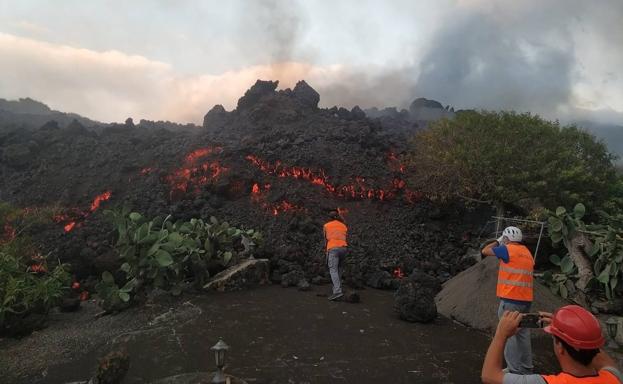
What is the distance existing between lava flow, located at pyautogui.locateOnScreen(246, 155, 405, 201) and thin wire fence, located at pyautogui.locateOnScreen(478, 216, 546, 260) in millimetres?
4038

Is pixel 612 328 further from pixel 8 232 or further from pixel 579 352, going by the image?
pixel 8 232

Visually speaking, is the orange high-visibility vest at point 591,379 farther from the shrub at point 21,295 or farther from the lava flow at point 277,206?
the lava flow at point 277,206

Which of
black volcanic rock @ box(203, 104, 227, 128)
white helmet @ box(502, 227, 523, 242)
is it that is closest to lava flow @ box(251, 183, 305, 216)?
white helmet @ box(502, 227, 523, 242)

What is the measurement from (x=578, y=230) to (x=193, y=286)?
979 centimetres

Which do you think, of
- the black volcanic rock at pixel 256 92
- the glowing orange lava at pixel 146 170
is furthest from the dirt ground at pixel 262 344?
the black volcanic rock at pixel 256 92

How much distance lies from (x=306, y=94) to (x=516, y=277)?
27738 millimetres

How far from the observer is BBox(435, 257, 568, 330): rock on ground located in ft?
31.5

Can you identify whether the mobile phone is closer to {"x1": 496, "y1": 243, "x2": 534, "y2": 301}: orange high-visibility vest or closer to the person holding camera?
the person holding camera

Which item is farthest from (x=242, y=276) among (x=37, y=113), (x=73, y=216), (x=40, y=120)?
(x=37, y=113)

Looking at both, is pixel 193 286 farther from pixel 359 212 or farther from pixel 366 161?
pixel 366 161

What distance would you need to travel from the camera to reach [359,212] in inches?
706

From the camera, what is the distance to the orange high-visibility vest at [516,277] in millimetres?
6441

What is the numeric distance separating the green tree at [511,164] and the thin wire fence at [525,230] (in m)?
1.00

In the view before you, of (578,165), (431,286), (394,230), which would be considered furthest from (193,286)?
(578,165)
